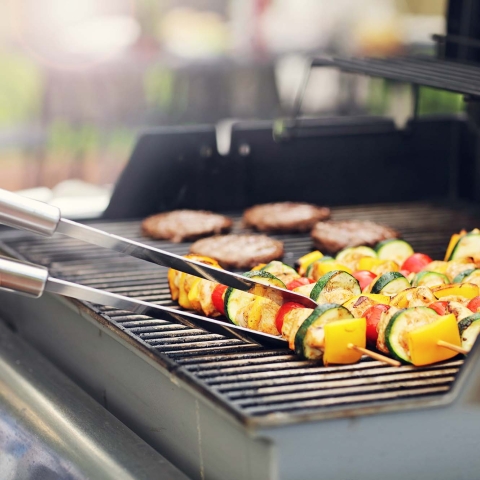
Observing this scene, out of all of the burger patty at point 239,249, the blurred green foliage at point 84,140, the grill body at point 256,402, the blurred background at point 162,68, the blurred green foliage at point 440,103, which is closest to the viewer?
the grill body at point 256,402

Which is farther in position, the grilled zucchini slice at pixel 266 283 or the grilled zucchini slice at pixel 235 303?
the grilled zucchini slice at pixel 235 303

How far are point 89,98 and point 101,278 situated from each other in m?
4.59

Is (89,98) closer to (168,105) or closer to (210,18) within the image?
(168,105)

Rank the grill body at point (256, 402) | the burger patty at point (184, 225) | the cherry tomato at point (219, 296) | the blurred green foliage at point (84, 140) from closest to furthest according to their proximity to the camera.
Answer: the grill body at point (256, 402)
the cherry tomato at point (219, 296)
the burger patty at point (184, 225)
the blurred green foliage at point (84, 140)

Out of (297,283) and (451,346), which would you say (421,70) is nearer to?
(297,283)

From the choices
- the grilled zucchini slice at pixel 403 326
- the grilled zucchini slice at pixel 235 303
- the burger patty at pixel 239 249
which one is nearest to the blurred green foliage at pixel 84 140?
the burger patty at pixel 239 249

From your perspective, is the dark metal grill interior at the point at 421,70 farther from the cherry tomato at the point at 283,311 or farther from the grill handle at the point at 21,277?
the grill handle at the point at 21,277

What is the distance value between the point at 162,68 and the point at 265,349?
479cm

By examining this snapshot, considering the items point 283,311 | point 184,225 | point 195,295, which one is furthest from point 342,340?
point 184,225

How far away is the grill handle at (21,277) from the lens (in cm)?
201

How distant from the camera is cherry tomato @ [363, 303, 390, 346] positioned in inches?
92.7

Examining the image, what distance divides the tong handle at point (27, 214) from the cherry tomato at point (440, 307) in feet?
3.49

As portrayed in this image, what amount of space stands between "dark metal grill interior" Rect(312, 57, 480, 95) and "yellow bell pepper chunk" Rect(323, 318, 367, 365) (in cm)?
91

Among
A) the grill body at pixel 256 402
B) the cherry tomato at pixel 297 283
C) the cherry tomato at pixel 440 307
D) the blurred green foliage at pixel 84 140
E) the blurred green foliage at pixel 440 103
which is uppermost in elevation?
the blurred green foliage at pixel 440 103
